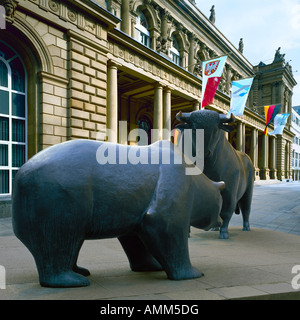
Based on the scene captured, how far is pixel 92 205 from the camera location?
2.40 m

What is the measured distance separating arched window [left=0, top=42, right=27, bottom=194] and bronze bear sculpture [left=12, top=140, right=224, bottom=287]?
8.52 metres

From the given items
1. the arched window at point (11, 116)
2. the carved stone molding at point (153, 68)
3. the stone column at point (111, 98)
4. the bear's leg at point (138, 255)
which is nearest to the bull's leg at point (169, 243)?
the bear's leg at point (138, 255)

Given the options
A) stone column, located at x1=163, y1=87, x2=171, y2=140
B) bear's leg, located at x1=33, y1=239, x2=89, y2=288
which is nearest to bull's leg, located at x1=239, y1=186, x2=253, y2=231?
bear's leg, located at x1=33, y1=239, x2=89, y2=288

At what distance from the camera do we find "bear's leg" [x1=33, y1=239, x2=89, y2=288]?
2373mm

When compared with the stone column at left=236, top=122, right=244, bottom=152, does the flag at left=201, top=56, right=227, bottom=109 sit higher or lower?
higher

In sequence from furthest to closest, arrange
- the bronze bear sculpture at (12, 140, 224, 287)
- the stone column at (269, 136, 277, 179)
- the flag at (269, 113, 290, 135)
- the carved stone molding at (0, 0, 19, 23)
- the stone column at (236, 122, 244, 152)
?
the stone column at (269, 136, 277, 179) → the stone column at (236, 122, 244, 152) → the flag at (269, 113, 290, 135) → the carved stone molding at (0, 0, 19, 23) → the bronze bear sculpture at (12, 140, 224, 287)

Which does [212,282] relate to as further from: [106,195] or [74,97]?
[74,97]

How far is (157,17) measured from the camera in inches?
849

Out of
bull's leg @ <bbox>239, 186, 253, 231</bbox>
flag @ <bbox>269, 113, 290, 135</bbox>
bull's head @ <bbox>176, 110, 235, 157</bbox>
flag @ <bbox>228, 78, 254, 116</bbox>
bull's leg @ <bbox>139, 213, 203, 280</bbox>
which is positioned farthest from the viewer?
flag @ <bbox>269, 113, 290, 135</bbox>

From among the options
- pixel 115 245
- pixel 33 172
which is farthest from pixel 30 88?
pixel 33 172

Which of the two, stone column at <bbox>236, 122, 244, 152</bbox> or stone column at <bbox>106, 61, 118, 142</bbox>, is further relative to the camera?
stone column at <bbox>236, 122, 244, 152</bbox>

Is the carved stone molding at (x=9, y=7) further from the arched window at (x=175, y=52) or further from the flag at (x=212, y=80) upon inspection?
the arched window at (x=175, y=52)

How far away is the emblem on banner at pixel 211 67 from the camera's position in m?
15.5

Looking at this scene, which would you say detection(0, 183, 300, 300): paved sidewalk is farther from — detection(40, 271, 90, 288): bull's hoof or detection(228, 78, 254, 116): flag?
detection(228, 78, 254, 116): flag
